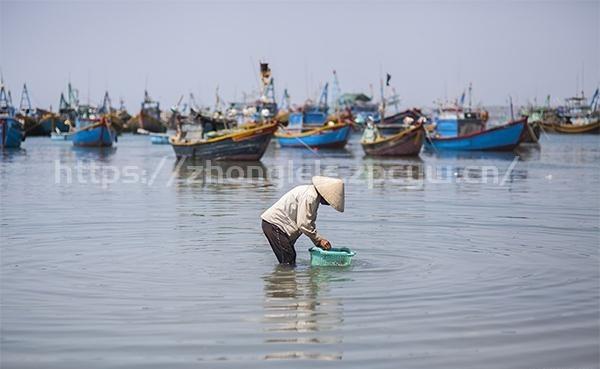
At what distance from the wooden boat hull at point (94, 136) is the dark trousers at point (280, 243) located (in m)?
50.8

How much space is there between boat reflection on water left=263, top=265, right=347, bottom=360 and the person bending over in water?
0.98 feet

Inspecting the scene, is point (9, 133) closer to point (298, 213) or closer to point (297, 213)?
point (297, 213)

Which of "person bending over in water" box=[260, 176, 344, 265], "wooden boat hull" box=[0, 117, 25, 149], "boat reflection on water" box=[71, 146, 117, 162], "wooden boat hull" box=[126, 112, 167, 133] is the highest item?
"wooden boat hull" box=[126, 112, 167, 133]

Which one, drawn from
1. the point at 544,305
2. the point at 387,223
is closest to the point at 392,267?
the point at 544,305

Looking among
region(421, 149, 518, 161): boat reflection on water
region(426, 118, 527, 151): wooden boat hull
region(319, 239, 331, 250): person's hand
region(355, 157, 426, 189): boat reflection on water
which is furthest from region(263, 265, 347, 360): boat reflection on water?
region(426, 118, 527, 151): wooden boat hull

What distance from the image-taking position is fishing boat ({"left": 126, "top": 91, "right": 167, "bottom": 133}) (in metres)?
118

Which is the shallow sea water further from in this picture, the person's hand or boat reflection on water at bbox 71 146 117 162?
boat reflection on water at bbox 71 146 117 162

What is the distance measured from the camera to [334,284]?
949 centimetres

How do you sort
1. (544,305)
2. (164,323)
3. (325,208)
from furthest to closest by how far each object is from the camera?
(325,208)
(544,305)
(164,323)

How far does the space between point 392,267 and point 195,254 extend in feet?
8.45

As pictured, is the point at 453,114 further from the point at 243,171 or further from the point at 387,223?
the point at 387,223

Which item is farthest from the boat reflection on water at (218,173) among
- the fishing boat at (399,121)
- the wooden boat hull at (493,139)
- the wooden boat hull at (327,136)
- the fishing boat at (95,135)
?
the fishing boat at (95,135)

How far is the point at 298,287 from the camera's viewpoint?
9.41 meters

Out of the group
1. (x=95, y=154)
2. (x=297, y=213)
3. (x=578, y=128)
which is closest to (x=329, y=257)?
(x=297, y=213)
